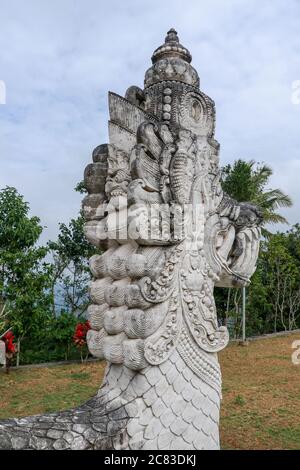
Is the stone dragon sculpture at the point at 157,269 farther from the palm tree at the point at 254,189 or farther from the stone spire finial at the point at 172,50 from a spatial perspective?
the palm tree at the point at 254,189

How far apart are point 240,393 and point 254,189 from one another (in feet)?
21.8

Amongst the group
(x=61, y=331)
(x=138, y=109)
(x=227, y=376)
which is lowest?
(x=227, y=376)

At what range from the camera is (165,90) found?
3330 mm

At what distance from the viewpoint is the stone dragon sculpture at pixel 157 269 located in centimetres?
286

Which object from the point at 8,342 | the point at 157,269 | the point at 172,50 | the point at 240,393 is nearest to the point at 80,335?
the point at 8,342

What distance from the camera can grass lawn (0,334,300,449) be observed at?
19.4ft

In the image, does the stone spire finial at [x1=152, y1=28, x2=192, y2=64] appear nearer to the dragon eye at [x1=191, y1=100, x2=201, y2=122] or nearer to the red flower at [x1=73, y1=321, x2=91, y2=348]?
the dragon eye at [x1=191, y1=100, x2=201, y2=122]

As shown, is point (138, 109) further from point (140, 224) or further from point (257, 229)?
point (257, 229)

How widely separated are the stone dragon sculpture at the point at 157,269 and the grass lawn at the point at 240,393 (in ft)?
9.12

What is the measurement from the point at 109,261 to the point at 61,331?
8743 millimetres

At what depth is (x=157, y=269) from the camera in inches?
118
